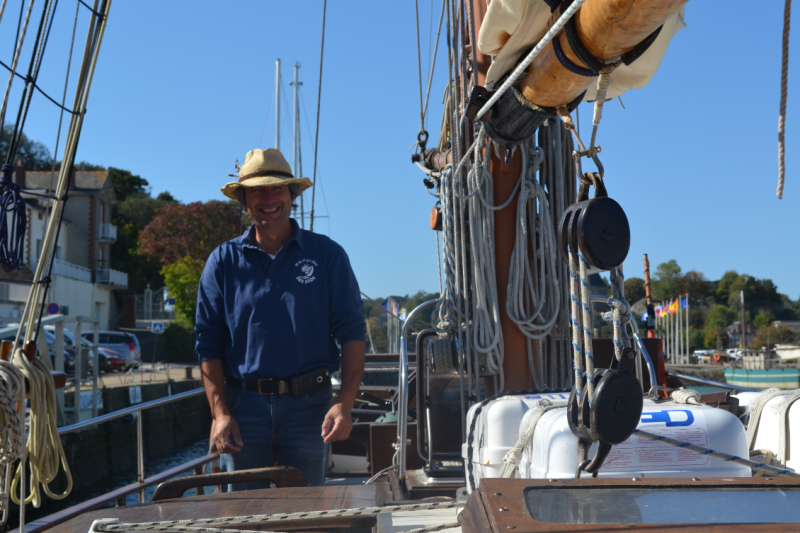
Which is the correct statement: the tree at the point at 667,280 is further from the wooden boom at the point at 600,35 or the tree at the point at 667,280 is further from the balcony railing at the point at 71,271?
the wooden boom at the point at 600,35

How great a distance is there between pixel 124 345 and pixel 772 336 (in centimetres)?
6040

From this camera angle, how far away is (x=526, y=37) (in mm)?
2047

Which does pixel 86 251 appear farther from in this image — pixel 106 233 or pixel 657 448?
pixel 657 448

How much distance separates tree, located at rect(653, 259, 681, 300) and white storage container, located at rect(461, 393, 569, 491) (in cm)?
8651

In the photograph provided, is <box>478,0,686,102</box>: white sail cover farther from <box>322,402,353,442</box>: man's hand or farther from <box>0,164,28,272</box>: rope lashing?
<box>0,164,28,272</box>: rope lashing

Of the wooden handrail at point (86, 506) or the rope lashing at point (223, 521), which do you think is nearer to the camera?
the rope lashing at point (223, 521)

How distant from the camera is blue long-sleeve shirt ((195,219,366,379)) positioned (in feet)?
10.0

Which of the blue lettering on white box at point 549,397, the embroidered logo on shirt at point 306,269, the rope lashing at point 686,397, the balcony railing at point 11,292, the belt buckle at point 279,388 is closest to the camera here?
the rope lashing at point 686,397

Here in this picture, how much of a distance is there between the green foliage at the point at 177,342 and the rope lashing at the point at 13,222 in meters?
33.1

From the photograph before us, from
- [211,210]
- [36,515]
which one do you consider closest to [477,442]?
[36,515]

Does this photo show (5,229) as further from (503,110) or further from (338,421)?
(503,110)

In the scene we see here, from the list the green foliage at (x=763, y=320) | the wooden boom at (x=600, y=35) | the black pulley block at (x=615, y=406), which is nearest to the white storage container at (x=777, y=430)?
the black pulley block at (x=615, y=406)

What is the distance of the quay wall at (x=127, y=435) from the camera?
44.6 feet

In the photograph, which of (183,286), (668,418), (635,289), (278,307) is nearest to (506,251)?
(278,307)
